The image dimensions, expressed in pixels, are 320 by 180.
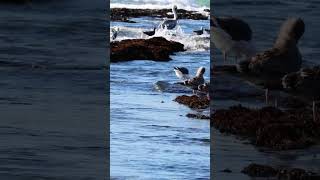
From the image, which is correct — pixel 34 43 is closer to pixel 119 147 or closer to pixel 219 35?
pixel 119 147

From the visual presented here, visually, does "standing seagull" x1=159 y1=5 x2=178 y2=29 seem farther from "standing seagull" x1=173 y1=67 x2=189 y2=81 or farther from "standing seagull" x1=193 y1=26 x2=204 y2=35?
A: "standing seagull" x1=173 y1=67 x2=189 y2=81

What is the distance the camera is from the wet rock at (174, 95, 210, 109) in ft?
23.1

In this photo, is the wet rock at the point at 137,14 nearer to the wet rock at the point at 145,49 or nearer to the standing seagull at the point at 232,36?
the wet rock at the point at 145,49

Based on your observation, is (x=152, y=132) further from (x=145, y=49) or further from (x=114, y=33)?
(x=114, y=33)

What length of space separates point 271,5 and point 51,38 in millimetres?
2135

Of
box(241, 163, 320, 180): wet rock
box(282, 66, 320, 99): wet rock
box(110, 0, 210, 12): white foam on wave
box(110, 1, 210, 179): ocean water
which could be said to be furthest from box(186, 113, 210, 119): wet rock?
box(110, 0, 210, 12): white foam on wave

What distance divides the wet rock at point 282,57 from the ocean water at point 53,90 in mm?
1448

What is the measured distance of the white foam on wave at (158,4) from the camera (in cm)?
723

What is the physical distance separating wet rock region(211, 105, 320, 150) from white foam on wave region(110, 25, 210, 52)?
885mm

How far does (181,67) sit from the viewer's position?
706 centimetres

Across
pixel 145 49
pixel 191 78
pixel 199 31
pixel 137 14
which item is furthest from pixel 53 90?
pixel 199 31

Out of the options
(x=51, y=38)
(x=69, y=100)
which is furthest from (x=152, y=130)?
(x=51, y=38)

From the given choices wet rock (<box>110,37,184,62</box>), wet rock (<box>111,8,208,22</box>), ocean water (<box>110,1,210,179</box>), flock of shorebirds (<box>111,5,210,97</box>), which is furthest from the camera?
wet rock (<box>111,8,208,22</box>)

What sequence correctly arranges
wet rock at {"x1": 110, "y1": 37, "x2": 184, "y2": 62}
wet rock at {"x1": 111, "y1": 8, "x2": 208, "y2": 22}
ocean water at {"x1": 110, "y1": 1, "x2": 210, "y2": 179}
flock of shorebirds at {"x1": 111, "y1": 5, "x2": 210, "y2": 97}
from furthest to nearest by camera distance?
wet rock at {"x1": 111, "y1": 8, "x2": 208, "y2": 22} → wet rock at {"x1": 110, "y1": 37, "x2": 184, "y2": 62} → flock of shorebirds at {"x1": 111, "y1": 5, "x2": 210, "y2": 97} → ocean water at {"x1": 110, "y1": 1, "x2": 210, "y2": 179}
